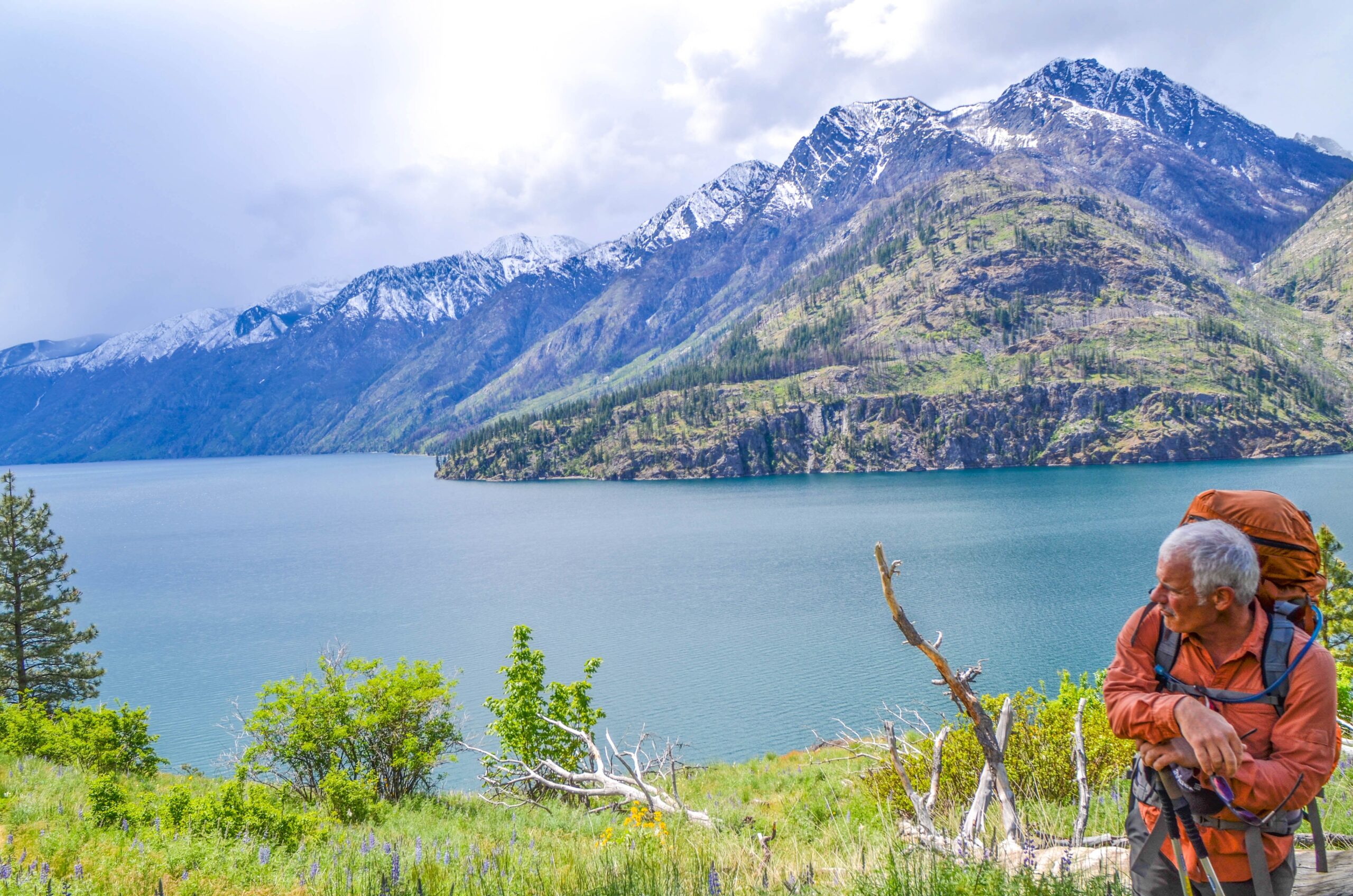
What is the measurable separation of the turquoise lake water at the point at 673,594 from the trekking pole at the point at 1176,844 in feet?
61.6

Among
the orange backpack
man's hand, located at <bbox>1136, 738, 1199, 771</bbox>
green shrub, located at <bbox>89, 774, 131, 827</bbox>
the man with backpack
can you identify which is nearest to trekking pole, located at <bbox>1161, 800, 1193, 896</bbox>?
the man with backpack

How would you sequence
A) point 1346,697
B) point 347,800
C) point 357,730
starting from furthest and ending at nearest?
1. point 357,730
2. point 347,800
3. point 1346,697

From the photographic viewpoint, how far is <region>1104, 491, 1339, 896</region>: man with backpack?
311 cm

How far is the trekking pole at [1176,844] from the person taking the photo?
3.31 meters

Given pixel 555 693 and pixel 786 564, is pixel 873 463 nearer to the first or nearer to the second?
pixel 786 564

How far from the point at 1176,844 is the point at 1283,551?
1.46 meters

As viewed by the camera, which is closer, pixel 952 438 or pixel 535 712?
pixel 535 712

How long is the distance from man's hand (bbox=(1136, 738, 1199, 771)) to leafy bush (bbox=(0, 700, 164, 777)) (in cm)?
2025

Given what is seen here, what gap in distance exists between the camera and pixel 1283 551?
134 inches

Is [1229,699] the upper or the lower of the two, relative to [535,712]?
upper

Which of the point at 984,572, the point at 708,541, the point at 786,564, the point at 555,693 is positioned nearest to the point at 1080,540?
the point at 984,572

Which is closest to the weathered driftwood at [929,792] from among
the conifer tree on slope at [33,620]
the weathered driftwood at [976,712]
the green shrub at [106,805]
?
the weathered driftwood at [976,712]

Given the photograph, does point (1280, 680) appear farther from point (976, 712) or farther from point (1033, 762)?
point (1033, 762)

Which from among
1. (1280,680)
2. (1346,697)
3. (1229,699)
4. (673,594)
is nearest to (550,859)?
(1229,699)
